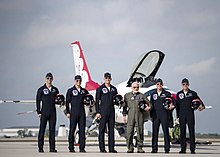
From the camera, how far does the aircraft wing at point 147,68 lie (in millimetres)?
21266

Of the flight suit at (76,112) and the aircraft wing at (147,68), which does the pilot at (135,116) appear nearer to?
the flight suit at (76,112)

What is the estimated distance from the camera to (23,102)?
27.7 metres

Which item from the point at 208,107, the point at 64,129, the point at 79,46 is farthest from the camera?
the point at 64,129

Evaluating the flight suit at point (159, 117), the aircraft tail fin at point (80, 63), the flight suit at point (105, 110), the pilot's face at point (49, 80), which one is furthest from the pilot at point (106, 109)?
the aircraft tail fin at point (80, 63)

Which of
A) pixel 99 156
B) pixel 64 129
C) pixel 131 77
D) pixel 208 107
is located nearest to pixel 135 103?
pixel 99 156

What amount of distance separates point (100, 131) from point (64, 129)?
42.6 meters

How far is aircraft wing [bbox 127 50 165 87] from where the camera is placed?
2127 centimetres

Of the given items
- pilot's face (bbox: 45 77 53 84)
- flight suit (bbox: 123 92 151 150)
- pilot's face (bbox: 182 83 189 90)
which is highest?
pilot's face (bbox: 45 77 53 84)

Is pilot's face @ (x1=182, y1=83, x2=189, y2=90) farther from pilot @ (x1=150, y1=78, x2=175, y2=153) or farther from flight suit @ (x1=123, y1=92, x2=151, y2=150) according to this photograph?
flight suit @ (x1=123, y1=92, x2=151, y2=150)

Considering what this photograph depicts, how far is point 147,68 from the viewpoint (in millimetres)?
21578

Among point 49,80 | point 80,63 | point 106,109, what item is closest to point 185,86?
point 106,109

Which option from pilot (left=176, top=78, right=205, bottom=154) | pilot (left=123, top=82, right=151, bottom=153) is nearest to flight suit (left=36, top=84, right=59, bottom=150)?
pilot (left=123, top=82, right=151, bottom=153)

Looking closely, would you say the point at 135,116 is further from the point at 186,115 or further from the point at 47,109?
the point at 47,109

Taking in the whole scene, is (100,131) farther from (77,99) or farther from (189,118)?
(189,118)
